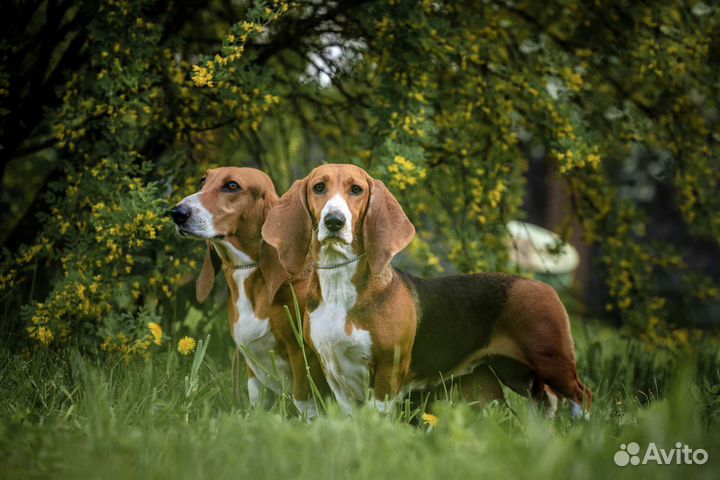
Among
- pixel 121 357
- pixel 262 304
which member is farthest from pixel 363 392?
pixel 121 357

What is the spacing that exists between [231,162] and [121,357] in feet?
6.96

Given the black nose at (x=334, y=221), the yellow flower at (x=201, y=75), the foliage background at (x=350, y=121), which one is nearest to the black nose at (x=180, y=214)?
the foliage background at (x=350, y=121)

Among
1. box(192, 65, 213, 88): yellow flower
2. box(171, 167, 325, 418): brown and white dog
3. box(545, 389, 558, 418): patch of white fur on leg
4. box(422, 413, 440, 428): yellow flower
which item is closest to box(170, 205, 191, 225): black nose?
box(171, 167, 325, 418): brown and white dog

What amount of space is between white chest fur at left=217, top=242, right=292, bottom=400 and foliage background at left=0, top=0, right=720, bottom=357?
465 mm

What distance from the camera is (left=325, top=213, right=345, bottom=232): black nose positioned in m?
3.02

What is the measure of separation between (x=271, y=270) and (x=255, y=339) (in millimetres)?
328

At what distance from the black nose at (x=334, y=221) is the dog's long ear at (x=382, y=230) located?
22 cm

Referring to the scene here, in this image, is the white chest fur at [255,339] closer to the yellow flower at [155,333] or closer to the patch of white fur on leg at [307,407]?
the patch of white fur on leg at [307,407]

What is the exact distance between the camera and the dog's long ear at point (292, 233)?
3.29 metres

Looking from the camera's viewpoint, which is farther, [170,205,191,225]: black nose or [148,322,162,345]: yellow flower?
[148,322,162,345]: yellow flower

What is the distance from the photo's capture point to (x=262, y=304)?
3455 millimetres

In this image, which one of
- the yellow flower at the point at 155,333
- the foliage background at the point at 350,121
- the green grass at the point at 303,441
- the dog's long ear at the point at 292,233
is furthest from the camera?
the foliage background at the point at 350,121

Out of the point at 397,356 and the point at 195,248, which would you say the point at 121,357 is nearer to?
the point at 195,248

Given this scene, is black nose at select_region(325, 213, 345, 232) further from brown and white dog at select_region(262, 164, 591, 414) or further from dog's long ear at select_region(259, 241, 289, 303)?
dog's long ear at select_region(259, 241, 289, 303)
